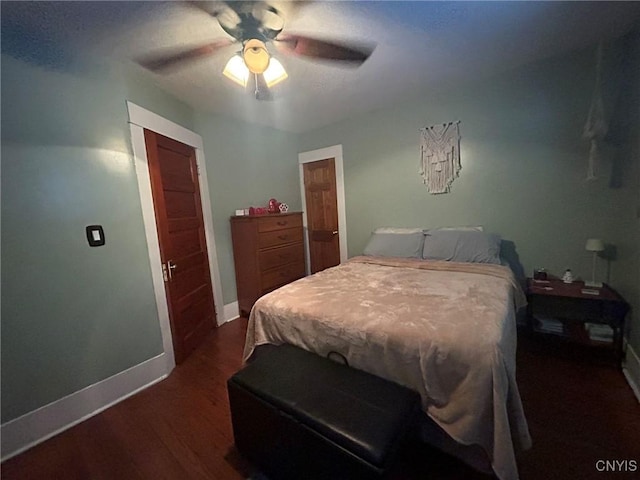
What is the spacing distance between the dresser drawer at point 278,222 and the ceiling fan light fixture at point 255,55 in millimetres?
1625

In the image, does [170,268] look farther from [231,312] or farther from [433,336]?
[433,336]

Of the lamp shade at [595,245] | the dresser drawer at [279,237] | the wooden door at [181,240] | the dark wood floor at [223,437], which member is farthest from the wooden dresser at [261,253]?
the lamp shade at [595,245]

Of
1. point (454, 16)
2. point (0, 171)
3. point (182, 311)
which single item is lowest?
point (182, 311)

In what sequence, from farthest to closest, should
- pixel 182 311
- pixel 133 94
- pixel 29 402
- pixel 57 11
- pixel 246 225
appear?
pixel 246 225, pixel 182 311, pixel 133 94, pixel 29 402, pixel 57 11

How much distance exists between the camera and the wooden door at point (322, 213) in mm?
3580

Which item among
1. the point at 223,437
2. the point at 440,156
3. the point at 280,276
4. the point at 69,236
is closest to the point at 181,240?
the point at 69,236

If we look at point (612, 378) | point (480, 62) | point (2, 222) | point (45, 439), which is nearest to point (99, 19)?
point (2, 222)

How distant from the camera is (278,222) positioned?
307 centimetres

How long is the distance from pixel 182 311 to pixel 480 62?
328 cm

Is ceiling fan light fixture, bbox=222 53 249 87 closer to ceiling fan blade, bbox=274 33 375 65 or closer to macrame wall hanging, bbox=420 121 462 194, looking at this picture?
ceiling fan blade, bbox=274 33 375 65

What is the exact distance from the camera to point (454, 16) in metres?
1.51

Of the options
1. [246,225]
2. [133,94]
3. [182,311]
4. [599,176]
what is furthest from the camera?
[246,225]

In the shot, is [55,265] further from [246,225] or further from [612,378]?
[612,378]

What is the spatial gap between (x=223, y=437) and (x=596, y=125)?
319 centimetres
